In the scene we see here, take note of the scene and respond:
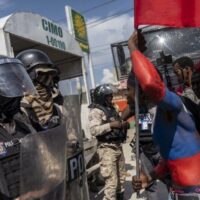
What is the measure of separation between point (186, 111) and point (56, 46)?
446 centimetres

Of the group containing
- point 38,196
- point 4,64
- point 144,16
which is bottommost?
point 38,196

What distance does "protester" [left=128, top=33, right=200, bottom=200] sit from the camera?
2.14 m

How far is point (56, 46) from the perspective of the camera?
646 centimetres

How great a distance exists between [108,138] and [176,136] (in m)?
3.06

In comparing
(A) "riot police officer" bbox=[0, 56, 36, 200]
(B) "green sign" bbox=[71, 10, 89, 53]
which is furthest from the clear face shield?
(B) "green sign" bbox=[71, 10, 89, 53]

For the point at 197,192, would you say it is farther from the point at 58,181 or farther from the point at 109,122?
the point at 109,122

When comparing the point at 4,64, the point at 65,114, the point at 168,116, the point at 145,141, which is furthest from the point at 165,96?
the point at 145,141

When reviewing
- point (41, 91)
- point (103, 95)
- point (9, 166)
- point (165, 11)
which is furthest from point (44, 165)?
point (103, 95)

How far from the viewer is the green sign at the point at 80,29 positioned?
16836mm

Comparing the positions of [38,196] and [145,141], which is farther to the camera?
[145,141]

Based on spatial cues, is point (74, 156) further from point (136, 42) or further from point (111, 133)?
point (111, 133)

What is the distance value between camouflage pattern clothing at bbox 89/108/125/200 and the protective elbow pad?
9.88 feet

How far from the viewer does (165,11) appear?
2.50 metres

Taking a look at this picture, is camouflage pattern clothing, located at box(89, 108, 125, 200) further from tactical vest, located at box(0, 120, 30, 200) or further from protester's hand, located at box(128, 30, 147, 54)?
tactical vest, located at box(0, 120, 30, 200)
